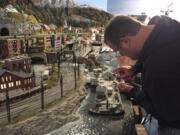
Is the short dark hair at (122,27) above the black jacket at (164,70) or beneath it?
above

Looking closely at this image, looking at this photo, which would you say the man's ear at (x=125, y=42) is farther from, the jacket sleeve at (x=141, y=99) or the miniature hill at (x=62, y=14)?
the miniature hill at (x=62, y=14)

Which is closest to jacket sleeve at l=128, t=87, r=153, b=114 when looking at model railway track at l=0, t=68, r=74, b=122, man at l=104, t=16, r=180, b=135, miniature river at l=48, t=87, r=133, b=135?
man at l=104, t=16, r=180, b=135

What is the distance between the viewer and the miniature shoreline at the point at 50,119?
1032 centimetres

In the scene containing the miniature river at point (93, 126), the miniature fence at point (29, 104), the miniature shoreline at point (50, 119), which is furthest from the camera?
the miniature river at point (93, 126)

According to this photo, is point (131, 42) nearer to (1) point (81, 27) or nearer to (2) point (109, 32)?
(2) point (109, 32)

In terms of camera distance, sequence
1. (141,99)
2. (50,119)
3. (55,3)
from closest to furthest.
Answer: (141,99), (50,119), (55,3)

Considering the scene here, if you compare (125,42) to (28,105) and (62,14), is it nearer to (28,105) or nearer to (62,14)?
(28,105)

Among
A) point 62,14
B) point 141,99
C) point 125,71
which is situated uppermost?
point 62,14

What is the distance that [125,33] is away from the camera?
56.7 inches

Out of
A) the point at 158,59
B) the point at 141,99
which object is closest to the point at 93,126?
the point at 141,99

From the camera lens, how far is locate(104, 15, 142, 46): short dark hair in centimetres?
142

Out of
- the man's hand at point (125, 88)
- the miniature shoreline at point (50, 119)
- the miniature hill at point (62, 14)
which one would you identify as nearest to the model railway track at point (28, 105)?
the miniature shoreline at point (50, 119)

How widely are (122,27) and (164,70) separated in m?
0.51

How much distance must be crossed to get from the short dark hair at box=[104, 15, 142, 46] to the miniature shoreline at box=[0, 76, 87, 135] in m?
10.4
